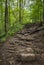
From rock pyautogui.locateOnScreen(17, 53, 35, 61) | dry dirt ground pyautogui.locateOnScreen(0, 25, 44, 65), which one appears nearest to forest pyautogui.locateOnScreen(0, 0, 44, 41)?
dry dirt ground pyautogui.locateOnScreen(0, 25, 44, 65)

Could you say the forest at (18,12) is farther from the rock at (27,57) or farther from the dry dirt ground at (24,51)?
the rock at (27,57)

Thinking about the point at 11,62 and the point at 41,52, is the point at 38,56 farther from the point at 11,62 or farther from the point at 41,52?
the point at 11,62

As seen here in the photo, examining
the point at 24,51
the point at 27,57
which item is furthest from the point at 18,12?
the point at 27,57

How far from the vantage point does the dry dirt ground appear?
232 inches

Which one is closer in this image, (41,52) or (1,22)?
(41,52)

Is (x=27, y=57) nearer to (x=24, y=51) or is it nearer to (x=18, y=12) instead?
(x=24, y=51)

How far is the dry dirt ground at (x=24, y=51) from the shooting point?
5.90 metres

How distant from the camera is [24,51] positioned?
21.9ft

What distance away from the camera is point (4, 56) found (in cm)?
652

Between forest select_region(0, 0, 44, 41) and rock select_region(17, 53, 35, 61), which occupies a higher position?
forest select_region(0, 0, 44, 41)

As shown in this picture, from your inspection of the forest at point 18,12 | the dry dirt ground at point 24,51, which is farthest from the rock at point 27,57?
the forest at point 18,12

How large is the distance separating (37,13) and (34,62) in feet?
33.4

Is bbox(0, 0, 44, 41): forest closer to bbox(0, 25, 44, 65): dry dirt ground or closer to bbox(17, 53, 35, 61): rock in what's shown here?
bbox(0, 25, 44, 65): dry dirt ground

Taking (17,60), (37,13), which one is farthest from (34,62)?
(37,13)
